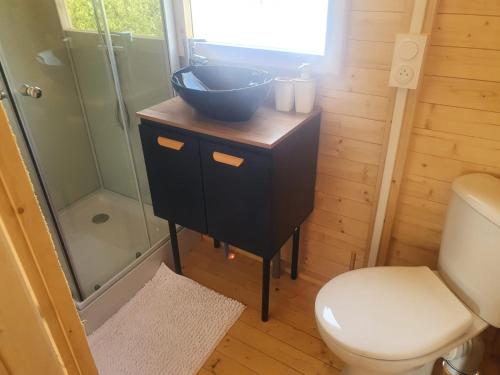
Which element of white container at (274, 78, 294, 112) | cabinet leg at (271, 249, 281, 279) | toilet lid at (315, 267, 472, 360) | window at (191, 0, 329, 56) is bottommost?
cabinet leg at (271, 249, 281, 279)

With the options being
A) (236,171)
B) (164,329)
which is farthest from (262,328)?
(236,171)

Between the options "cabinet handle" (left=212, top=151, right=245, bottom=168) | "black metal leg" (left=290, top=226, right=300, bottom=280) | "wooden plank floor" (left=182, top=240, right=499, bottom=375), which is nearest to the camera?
"cabinet handle" (left=212, top=151, right=245, bottom=168)

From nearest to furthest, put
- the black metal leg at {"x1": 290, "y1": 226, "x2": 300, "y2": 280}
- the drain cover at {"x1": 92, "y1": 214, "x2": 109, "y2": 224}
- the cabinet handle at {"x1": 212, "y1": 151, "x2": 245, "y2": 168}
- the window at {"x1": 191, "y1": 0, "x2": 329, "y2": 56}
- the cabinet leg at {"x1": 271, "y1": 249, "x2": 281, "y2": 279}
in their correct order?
1. the cabinet handle at {"x1": 212, "y1": 151, "x2": 245, "y2": 168}
2. the window at {"x1": 191, "y1": 0, "x2": 329, "y2": 56}
3. the black metal leg at {"x1": 290, "y1": 226, "x2": 300, "y2": 280}
4. the cabinet leg at {"x1": 271, "y1": 249, "x2": 281, "y2": 279}
5. the drain cover at {"x1": 92, "y1": 214, "x2": 109, "y2": 224}

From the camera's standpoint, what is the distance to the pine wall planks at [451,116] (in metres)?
1.15

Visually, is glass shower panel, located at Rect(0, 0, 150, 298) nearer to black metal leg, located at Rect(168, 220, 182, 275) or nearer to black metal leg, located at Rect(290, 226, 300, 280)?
black metal leg, located at Rect(168, 220, 182, 275)

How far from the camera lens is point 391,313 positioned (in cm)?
122

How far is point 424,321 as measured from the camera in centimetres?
119

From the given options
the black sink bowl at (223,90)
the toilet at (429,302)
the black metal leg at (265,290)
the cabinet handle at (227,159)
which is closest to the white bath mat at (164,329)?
the black metal leg at (265,290)

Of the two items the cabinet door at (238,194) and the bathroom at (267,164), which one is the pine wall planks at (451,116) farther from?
the cabinet door at (238,194)

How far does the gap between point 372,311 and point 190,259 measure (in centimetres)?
115

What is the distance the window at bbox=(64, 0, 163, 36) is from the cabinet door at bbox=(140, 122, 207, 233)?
0.61 metres

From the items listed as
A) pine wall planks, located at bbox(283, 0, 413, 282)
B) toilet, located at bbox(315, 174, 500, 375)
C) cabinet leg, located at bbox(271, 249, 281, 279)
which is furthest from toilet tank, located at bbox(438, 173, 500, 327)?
cabinet leg, located at bbox(271, 249, 281, 279)

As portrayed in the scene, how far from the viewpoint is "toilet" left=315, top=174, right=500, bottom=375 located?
114 centimetres

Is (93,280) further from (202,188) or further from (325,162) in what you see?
(325,162)
